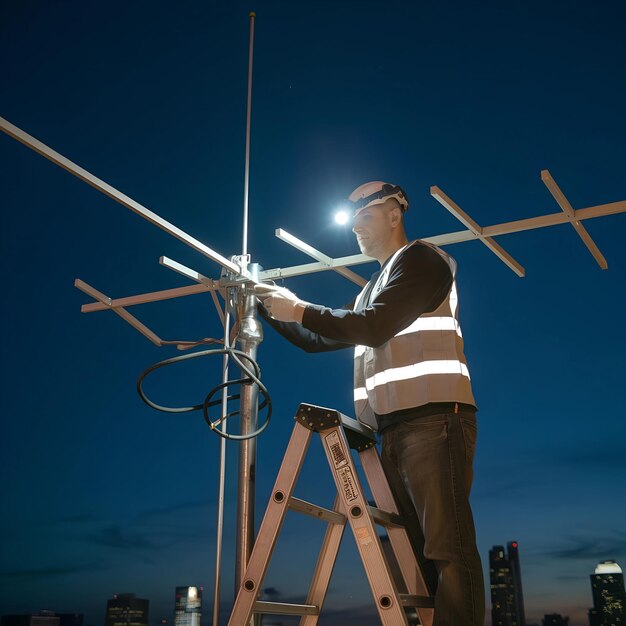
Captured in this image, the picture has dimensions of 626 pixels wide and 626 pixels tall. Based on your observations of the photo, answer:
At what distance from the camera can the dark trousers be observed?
2.71m

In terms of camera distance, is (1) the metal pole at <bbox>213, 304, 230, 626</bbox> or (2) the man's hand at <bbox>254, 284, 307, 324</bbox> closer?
(2) the man's hand at <bbox>254, 284, 307, 324</bbox>

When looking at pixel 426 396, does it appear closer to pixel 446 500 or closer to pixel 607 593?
pixel 446 500

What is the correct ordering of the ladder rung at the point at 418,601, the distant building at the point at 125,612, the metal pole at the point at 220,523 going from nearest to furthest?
the ladder rung at the point at 418,601 → the metal pole at the point at 220,523 → the distant building at the point at 125,612

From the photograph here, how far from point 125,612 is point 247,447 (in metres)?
10.8

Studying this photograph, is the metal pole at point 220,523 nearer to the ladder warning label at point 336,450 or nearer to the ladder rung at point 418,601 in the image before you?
the ladder warning label at point 336,450

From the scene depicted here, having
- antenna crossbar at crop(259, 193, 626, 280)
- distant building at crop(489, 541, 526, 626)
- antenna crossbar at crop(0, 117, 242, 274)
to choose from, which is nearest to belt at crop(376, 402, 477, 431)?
antenna crossbar at crop(259, 193, 626, 280)

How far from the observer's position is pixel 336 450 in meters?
3.01

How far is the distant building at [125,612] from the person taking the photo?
12.7 metres

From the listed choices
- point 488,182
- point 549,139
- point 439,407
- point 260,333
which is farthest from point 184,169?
point 439,407

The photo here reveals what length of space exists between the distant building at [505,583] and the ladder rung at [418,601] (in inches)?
390

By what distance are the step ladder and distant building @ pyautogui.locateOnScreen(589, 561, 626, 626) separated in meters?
10.6

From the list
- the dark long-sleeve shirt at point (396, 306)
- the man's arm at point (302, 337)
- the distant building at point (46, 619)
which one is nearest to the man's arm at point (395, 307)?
the dark long-sleeve shirt at point (396, 306)

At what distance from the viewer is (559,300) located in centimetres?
1134

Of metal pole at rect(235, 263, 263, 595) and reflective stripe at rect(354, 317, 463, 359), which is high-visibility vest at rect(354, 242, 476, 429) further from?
metal pole at rect(235, 263, 263, 595)
